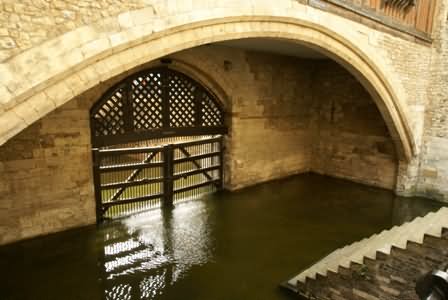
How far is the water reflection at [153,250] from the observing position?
331 cm

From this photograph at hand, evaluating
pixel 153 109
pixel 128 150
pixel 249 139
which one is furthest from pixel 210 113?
pixel 128 150

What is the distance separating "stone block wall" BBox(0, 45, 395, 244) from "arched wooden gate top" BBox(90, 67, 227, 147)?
0.71 ft

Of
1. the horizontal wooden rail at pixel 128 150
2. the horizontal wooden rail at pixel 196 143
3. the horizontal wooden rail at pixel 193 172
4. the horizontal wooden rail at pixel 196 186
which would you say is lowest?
the horizontal wooden rail at pixel 196 186

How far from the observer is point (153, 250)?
4008 millimetres

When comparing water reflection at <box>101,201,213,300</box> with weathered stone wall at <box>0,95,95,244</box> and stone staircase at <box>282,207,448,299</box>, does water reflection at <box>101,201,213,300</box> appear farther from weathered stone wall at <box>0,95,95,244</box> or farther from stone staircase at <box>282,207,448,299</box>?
stone staircase at <box>282,207,448,299</box>

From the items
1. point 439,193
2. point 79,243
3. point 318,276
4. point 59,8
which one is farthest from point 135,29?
point 439,193

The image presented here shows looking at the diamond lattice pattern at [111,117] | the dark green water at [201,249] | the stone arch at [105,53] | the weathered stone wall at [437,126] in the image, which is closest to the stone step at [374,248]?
the dark green water at [201,249]

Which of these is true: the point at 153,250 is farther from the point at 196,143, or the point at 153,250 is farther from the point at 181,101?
the point at 181,101

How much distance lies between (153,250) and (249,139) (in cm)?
317

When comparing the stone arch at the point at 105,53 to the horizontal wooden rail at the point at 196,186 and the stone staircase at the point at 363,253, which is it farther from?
the horizontal wooden rail at the point at 196,186

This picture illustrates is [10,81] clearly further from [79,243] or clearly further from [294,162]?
[294,162]

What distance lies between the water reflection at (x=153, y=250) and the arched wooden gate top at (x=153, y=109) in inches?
51.7

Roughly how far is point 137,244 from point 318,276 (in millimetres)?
2382

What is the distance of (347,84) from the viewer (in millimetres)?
6824
